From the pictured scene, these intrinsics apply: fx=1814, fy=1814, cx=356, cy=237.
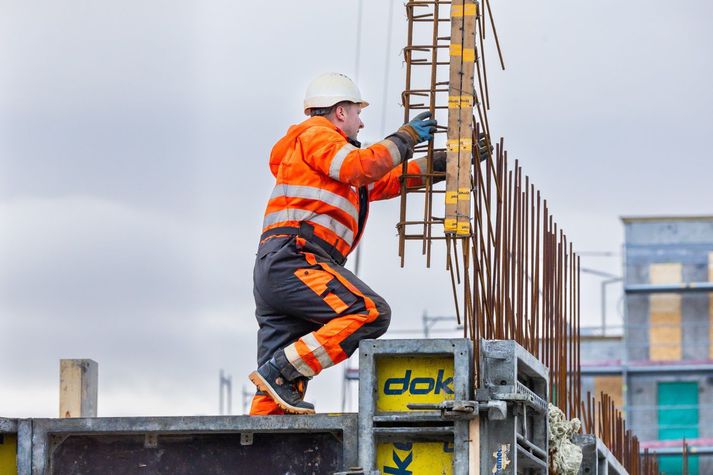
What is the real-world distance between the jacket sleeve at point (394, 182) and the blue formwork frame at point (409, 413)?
2238mm

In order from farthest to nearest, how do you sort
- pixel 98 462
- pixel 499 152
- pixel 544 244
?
1. pixel 544 244
2. pixel 499 152
3. pixel 98 462

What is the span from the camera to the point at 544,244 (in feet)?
40.5

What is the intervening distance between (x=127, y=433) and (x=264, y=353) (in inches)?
51.3

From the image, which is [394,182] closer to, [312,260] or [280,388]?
[312,260]

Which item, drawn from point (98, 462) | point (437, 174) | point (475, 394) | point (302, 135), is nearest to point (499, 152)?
point (437, 174)

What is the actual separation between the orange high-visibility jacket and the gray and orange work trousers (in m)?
0.13

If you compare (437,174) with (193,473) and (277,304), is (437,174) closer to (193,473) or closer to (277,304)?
(277,304)

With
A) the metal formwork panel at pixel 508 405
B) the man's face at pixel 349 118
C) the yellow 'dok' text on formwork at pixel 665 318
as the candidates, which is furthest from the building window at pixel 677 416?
the metal formwork panel at pixel 508 405

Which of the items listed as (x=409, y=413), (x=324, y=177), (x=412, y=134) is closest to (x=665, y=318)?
(x=412, y=134)

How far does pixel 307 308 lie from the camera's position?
387 inches

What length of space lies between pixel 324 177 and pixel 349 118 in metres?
0.73

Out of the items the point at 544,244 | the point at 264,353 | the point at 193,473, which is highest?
the point at 544,244

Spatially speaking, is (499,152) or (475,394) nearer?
(475,394)

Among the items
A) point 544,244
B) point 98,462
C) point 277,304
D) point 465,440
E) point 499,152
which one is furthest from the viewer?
point 544,244
